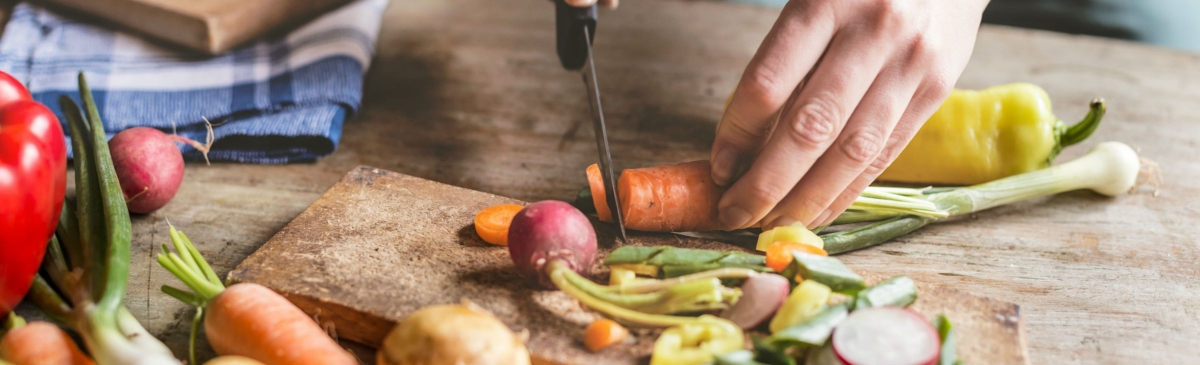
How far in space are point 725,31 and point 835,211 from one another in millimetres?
1512

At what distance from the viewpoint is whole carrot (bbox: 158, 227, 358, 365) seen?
127 cm

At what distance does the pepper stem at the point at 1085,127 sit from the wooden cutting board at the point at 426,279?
2.89 feet

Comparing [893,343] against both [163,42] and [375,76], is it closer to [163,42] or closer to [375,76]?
[375,76]

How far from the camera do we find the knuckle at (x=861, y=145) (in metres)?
1.59

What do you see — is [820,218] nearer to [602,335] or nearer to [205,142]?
[602,335]

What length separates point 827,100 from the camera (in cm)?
155

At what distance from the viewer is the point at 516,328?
1.38 meters

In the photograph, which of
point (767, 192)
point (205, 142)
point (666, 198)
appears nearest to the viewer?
point (767, 192)

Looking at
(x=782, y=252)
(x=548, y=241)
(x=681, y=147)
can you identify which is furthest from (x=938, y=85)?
(x=548, y=241)

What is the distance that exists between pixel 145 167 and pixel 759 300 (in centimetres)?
137

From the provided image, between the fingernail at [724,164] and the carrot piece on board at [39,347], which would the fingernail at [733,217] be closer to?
the fingernail at [724,164]

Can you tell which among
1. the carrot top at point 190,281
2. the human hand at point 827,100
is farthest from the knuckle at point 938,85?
the carrot top at point 190,281

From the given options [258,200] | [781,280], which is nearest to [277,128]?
[258,200]

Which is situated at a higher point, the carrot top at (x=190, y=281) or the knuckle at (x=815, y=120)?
the knuckle at (x=815, y=120)
